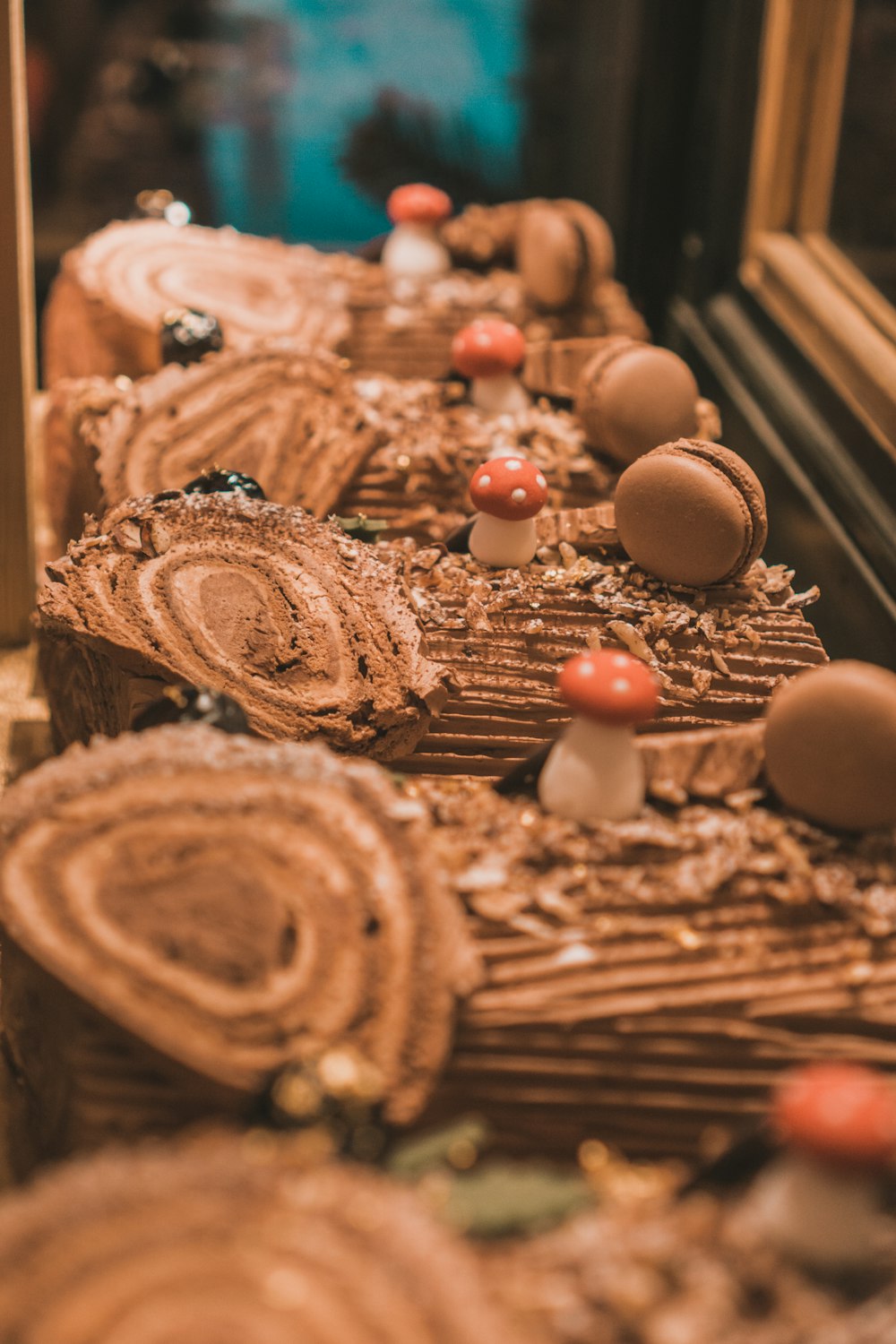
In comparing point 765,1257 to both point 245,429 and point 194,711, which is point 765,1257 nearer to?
point 194,711

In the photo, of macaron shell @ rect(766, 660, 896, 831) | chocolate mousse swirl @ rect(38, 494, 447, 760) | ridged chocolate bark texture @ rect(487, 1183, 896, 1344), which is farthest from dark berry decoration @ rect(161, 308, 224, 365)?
ridged chocolate bark texture @ rect(487, 1183, 896, 1344)

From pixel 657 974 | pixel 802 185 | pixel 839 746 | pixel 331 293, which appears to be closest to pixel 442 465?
pixel 331 293

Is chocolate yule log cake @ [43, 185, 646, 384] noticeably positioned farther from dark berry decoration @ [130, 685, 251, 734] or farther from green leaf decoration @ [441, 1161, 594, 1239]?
green leaf decoration @ [441, 1161, 594, 1239]

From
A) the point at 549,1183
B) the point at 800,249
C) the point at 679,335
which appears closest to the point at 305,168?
the point at 679,335

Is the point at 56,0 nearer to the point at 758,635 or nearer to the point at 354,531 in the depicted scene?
the point at 354,531

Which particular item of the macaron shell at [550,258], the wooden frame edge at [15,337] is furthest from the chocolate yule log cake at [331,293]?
the wooden frame edge at [15,337]

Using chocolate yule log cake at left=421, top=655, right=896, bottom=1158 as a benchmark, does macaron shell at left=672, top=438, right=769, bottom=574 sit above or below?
above
